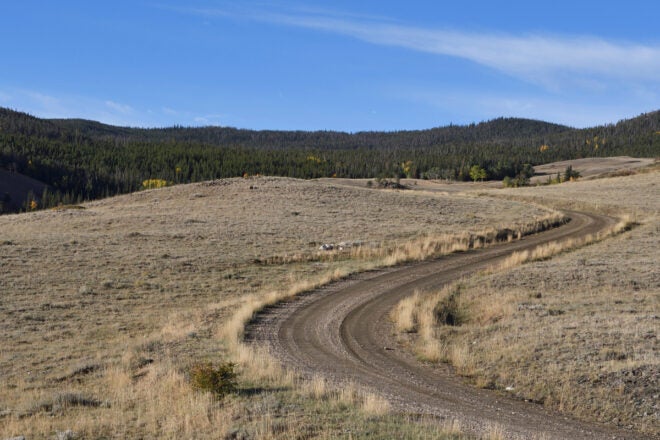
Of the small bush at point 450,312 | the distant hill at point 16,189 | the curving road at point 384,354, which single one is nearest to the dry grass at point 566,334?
the small bush at point 450,312

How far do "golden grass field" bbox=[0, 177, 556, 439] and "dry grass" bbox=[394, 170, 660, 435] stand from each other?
379 cm

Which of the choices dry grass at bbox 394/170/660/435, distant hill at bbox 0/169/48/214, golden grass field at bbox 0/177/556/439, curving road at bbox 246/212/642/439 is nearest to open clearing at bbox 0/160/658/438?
golden grass field at bbox 0/177/556/439

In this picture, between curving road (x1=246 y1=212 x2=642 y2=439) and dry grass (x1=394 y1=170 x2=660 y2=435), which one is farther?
dry grass (x1=394 y1=170 x2=660 y2=435)

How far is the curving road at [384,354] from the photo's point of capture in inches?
430

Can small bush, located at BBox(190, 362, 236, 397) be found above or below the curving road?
above

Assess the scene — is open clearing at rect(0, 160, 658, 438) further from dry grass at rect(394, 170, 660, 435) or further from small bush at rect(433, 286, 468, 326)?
small bush at rect(433, 286, 468, 326)

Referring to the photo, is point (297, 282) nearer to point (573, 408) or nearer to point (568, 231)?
point (573, 408)

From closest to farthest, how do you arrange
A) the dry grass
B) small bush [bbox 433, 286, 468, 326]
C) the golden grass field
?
the golden grass field < the dry grass < small bush [bbox 433, 286, 468, 326]

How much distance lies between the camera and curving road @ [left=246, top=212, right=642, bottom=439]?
1091cm

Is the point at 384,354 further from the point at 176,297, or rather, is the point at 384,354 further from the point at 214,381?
the point at 176,297

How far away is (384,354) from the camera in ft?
53.7

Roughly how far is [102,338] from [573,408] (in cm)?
1535

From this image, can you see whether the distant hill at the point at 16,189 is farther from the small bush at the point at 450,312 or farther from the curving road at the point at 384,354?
the small bush at the point at 450,312

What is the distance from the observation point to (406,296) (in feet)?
79.5
